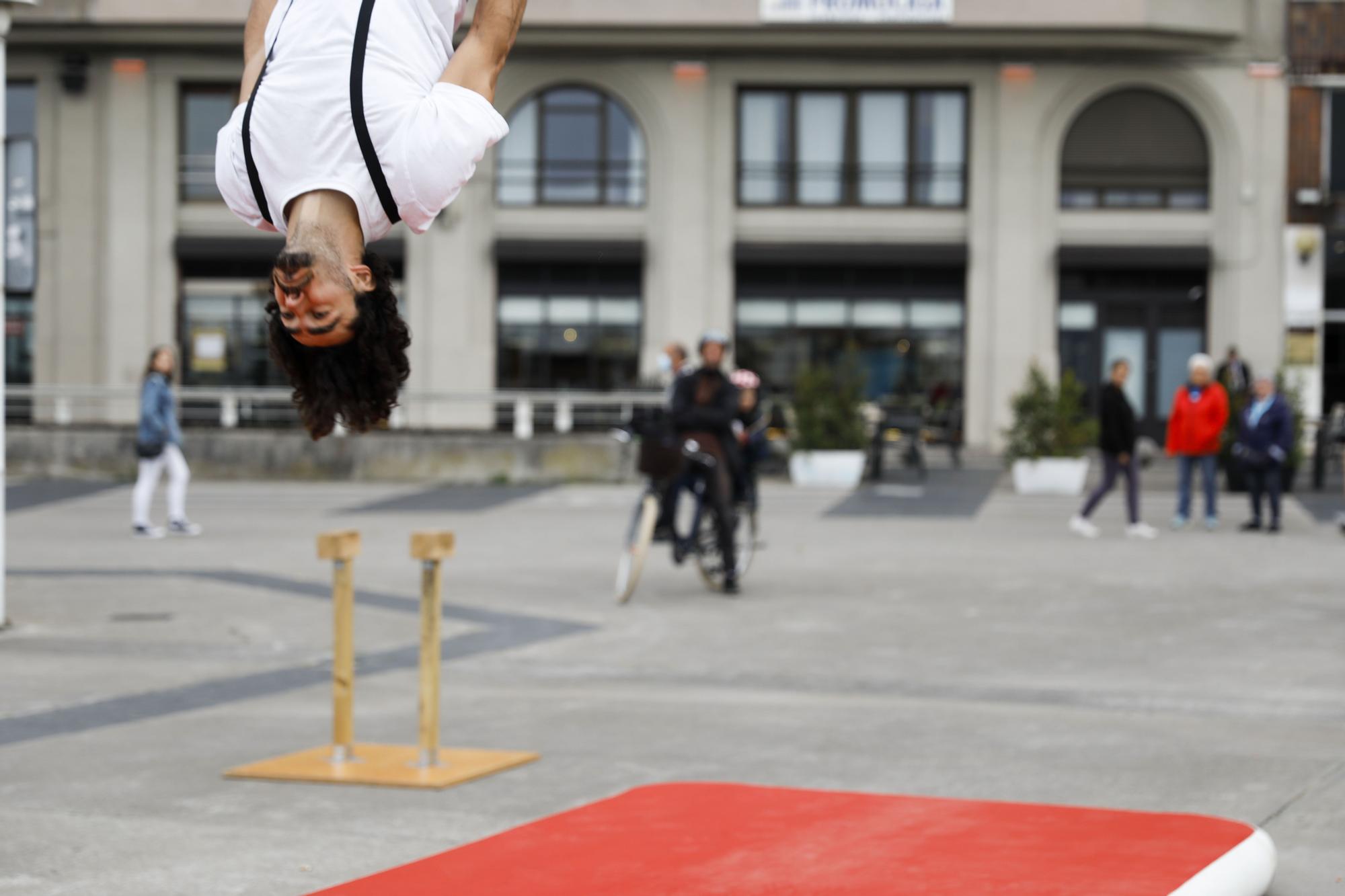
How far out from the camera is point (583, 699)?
31.0ft

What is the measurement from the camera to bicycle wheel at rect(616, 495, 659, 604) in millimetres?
13422

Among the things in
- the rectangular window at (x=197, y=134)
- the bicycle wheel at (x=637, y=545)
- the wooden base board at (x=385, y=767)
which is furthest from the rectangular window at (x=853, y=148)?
the wooden base board at (x=385, y=767)

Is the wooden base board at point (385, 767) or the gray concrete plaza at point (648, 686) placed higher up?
the wooden base board at point (385, 767)

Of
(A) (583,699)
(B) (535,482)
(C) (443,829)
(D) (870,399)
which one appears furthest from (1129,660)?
(D) (870,399)

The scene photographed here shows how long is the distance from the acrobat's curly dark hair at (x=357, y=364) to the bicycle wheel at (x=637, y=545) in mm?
10168

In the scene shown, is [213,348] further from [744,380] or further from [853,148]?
[744,380]

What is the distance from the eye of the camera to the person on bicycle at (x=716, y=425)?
13.7m

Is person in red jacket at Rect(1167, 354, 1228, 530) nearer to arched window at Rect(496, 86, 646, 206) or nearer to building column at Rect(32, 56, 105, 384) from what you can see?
arched window at Rect(496, 86, 646, 206)

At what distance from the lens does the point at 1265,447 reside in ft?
62.4

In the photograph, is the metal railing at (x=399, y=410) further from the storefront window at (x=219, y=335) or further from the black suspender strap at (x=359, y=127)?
→ the black suspender strap at (x=359, y=127)

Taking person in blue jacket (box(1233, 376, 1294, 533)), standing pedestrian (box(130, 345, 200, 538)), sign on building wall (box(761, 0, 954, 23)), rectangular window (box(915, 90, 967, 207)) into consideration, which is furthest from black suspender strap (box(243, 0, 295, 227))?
rectangular window (box(915, 90, 967, 207))

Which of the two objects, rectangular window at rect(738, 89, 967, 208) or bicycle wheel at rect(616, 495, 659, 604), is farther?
rectangular window at rect(738, 89, 967, 208)

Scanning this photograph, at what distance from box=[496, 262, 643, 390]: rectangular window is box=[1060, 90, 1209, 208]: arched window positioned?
28.9ft

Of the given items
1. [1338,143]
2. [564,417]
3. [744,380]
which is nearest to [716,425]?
[744,380]
